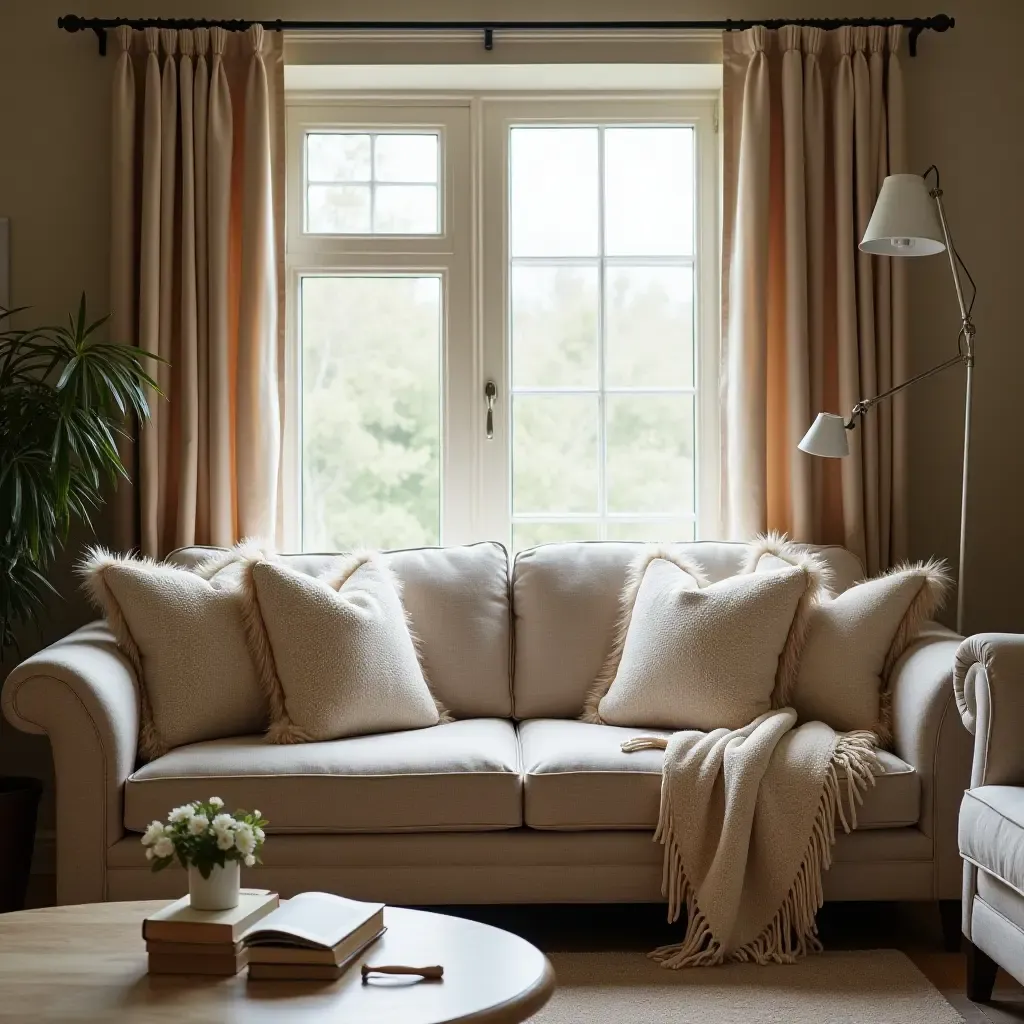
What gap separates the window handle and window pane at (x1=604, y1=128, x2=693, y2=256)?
585 mm

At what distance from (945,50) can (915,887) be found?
2.51m

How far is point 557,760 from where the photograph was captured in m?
2.71

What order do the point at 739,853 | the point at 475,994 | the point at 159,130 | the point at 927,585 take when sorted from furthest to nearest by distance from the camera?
the point at 159,130 → the point at 927,585 → the point at 739,853 → the point at 475,994

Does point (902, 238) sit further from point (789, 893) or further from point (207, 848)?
point (207, 848)

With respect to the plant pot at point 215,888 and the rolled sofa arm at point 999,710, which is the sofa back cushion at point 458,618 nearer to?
the rolled sofa arm at point 999,710

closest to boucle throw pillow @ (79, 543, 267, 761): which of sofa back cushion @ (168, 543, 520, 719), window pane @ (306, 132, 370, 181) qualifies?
sofa back cushion @ (168, 543, 520, 719)

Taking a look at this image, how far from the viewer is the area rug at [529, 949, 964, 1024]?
7.71 feet

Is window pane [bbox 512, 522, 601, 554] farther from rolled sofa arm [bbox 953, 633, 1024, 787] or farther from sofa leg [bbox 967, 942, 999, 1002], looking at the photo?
sofa leg [bbox 967, 942, 999, 1002]

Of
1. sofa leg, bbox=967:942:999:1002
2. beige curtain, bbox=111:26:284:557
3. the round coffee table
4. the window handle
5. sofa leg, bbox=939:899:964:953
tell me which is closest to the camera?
the round coffee table

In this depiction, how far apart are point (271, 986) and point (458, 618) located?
1.66 m

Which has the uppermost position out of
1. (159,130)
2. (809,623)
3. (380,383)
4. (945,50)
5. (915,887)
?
(945,50)

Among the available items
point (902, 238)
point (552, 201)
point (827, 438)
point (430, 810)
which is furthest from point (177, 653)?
point (902, 238)

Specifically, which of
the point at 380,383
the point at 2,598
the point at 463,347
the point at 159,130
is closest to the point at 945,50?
the point at 463,347

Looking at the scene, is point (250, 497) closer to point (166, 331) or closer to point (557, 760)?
point (166, 331)
